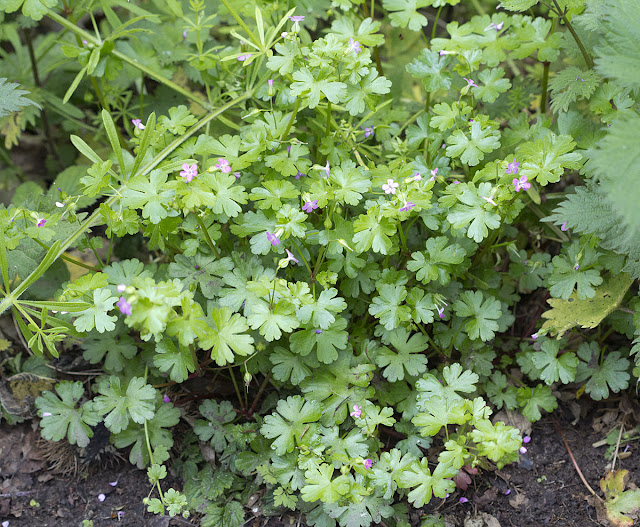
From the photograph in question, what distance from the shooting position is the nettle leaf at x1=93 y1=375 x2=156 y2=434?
7.02 feet

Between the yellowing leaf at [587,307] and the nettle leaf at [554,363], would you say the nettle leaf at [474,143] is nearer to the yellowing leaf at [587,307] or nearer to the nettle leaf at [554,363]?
the yellowing leaf at [587,307]

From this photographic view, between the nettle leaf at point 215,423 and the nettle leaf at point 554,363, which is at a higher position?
the nettle leaf at point 554,363

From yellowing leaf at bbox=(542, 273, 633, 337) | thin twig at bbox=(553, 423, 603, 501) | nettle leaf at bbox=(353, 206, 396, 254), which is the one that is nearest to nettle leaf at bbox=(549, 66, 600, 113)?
yellowing leaf at bbox=(542, 273, 633, 337)

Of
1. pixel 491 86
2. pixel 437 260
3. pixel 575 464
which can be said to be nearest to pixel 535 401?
pixel 575 464

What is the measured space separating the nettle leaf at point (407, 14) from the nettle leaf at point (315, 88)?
2.28 ft

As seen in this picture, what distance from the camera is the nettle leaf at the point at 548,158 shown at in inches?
80.9

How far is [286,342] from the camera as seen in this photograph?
7.41ft

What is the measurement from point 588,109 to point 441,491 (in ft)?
5.67

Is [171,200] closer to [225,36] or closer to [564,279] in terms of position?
[564,279]

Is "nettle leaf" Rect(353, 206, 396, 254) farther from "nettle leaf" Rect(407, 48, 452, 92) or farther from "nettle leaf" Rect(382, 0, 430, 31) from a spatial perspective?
"nettle leaf" Rect(382, 0, 430, 31)

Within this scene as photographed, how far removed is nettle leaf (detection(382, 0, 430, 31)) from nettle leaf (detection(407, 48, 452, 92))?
149 mm

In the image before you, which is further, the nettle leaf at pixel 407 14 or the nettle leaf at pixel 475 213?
the nettle leaf at pixel 407 14

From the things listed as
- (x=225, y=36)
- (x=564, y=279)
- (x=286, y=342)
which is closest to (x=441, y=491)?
(x=286, y=342)

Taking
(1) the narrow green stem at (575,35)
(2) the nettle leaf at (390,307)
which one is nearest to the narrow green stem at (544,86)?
(1) the narrow green stem at (575,35)
